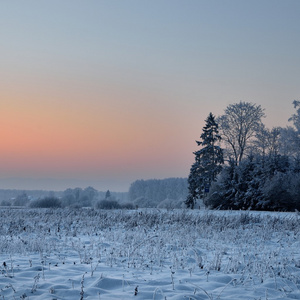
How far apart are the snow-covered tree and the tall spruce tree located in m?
1.80

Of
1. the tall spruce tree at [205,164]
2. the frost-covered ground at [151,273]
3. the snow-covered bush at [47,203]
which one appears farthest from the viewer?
the snow-covered bush at [47,203]

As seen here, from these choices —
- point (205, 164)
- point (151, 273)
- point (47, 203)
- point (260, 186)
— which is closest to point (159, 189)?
point (47, 203)

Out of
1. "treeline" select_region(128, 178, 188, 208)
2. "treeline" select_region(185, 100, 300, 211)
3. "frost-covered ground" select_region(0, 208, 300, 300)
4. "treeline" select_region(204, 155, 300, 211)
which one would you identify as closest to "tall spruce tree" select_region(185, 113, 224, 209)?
"treeline" select_region(185, 100, 300, 211)

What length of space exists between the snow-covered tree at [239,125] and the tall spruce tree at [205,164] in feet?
5.90

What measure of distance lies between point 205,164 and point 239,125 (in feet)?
21.7

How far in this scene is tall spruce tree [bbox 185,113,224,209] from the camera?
36.8 meters

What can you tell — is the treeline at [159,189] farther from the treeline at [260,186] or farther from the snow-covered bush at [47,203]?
the treeline at [260,186]

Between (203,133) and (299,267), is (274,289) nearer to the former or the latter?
(299,267)

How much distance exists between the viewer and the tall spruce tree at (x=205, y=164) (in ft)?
121

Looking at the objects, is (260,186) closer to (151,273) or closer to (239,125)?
(239,125)

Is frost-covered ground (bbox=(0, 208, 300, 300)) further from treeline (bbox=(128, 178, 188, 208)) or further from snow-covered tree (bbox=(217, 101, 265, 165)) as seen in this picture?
treeline (bbox=(128, 178, 188, 208))

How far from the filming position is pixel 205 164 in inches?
1468

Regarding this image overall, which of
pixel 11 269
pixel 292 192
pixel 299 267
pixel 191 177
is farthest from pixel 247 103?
pixel 11 269

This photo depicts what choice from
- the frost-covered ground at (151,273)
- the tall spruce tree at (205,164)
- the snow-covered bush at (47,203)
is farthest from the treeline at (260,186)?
the snow-covered bush at (47,203)
